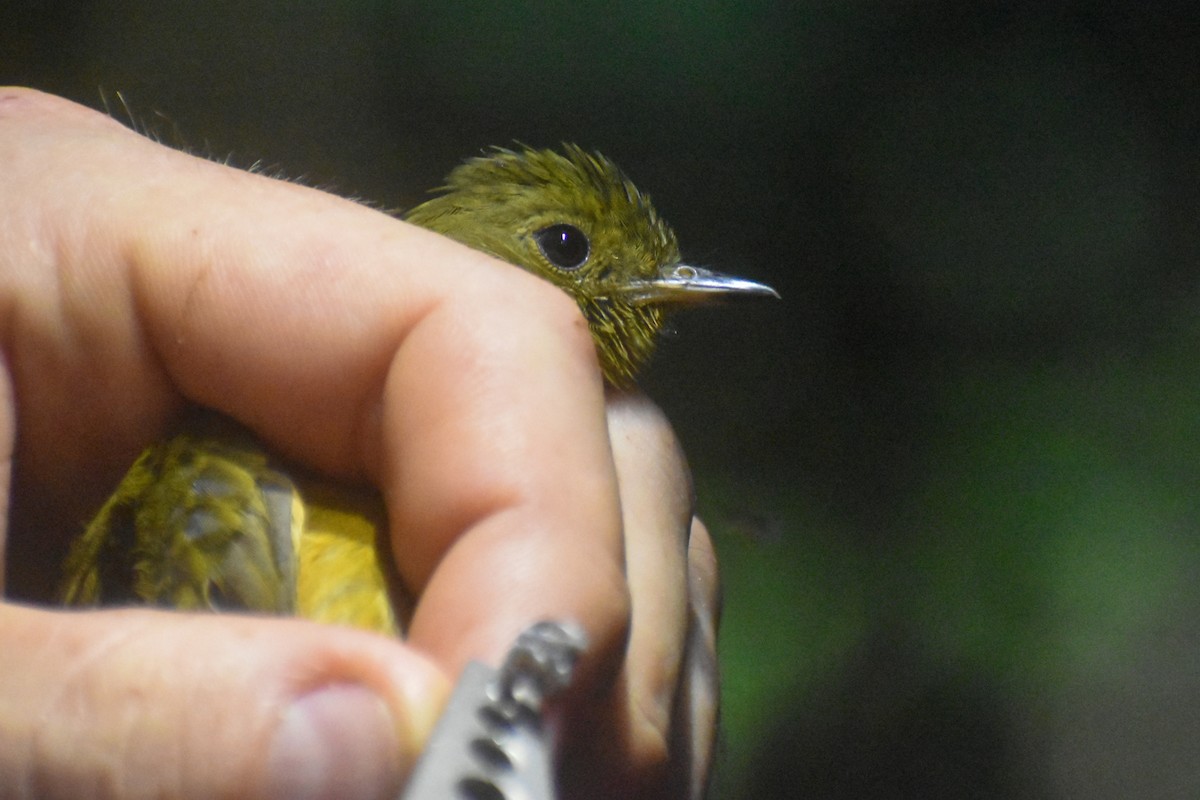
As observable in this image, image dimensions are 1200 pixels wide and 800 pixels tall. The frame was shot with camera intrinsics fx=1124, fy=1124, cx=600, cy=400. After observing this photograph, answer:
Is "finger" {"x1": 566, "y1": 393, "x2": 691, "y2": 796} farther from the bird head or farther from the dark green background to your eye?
the dark green background

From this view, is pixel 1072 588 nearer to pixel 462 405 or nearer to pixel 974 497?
pixel 974 497

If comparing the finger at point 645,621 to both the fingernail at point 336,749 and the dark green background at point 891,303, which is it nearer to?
the fingernail at point 336,749

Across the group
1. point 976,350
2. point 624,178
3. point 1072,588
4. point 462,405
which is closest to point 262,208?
point 462,405

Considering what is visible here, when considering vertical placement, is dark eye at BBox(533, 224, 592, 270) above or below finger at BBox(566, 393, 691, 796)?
above

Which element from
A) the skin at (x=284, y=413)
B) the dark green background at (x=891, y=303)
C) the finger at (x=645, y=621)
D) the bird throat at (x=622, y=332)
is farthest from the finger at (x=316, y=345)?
the bird throat at (x=622, y=332)

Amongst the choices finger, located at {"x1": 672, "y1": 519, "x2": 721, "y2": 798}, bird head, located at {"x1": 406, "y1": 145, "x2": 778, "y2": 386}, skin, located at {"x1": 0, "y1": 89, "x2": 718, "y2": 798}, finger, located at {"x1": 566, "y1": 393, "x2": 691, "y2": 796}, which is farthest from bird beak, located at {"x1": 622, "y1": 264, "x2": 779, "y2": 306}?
skin, located at {"x1": 0, "y1": 89, "x2": 718, "y2": 798}

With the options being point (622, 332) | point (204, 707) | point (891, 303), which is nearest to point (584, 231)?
point (622, 332)
